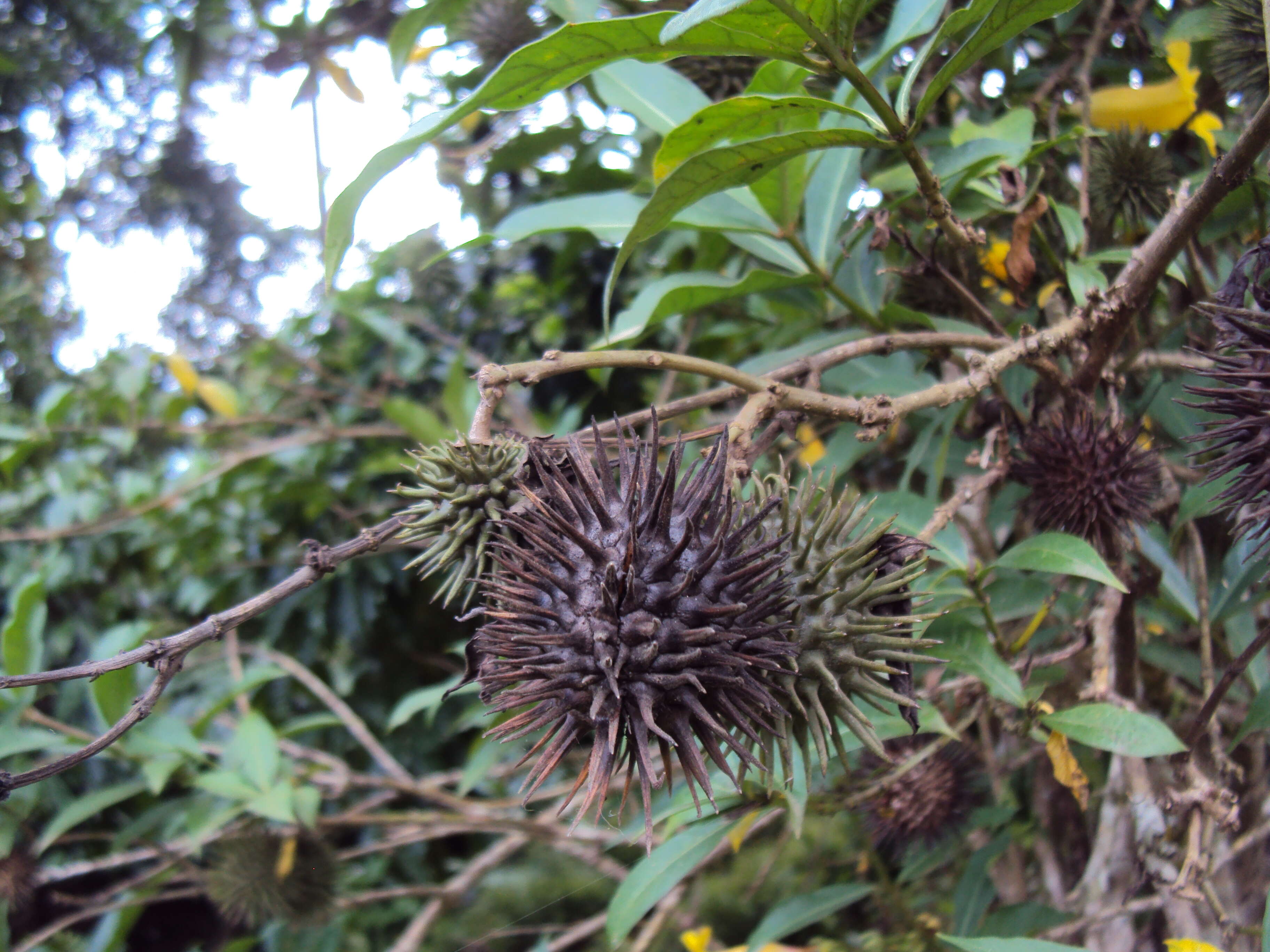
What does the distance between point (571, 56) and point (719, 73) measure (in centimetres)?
99

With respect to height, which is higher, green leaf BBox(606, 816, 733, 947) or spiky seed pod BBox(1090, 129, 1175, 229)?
spiky seed pod BBox(1090, 129, 1175, 229)

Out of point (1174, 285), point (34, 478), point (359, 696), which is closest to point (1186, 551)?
point (1174, 285)

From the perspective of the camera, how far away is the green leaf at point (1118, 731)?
3.18ft

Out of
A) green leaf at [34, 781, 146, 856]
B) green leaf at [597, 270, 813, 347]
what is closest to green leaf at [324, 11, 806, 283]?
green leaf at [597, 270, 813, 347]

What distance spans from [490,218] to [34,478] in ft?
6.85

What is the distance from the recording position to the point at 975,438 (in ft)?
4.66

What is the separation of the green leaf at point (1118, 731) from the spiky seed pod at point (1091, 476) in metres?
0.21

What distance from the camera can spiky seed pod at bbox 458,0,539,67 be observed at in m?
2.13

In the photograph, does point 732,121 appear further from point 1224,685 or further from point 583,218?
point 1224,685

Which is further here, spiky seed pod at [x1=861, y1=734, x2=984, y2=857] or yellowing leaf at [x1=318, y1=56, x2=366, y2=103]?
yellowing leaf at [x1=318, y1=56, x2=366, y2=103]

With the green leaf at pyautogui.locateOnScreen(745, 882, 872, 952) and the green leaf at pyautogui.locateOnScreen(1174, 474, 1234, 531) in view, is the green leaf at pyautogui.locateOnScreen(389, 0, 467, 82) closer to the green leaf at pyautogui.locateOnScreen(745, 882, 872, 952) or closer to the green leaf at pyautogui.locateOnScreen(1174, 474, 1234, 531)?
the green leaf at pyautogui.locateOnScreen(1174, 474, 1234, 531)

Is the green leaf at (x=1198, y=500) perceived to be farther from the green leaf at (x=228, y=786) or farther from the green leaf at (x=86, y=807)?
the green leaf at (x=86, y=807)

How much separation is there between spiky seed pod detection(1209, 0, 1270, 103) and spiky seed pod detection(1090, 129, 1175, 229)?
0.15 m

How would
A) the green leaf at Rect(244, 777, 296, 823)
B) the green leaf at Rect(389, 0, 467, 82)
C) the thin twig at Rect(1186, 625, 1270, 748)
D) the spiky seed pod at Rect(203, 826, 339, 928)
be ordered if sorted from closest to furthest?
1. the thin twig at Rect(1186, 625, 1270, 748)
2. the green leaf at Rect(389, 0, 467, 82)
3. the green leaf at Rect(244, 777, 296, 823)
4. the spiky seed pod at Rect(203, 826, 339, 928)
